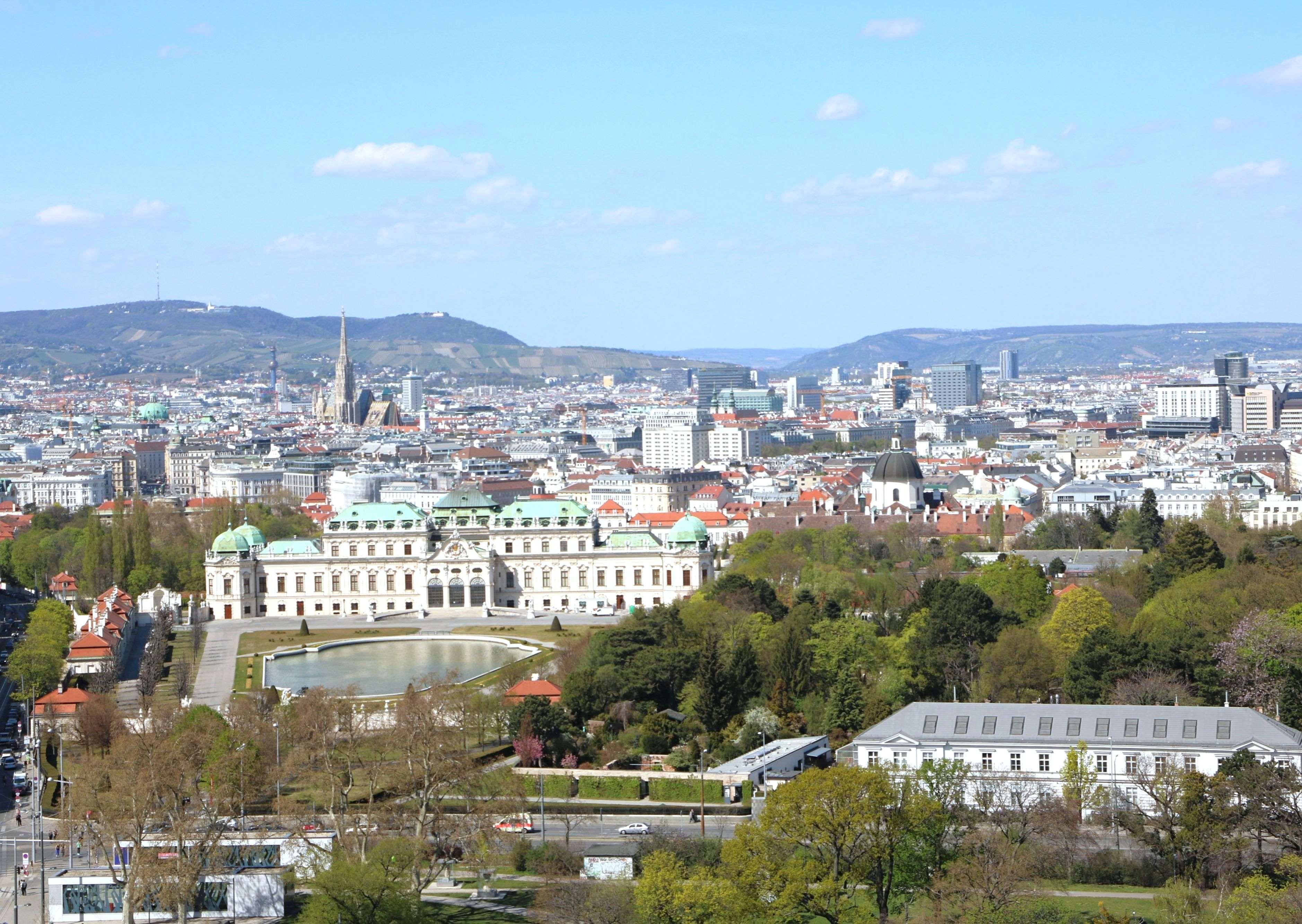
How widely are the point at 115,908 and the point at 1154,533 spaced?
56390mm

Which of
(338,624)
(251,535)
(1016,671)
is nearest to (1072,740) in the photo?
(1016,671)

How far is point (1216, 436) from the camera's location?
176125 millimetres

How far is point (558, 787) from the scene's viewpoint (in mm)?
47031

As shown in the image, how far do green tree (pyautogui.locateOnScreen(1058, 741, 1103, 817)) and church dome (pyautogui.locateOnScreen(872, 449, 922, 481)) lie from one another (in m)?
62.0

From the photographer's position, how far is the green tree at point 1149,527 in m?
84.5

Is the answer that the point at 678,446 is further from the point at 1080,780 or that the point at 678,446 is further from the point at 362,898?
the point at 362,898

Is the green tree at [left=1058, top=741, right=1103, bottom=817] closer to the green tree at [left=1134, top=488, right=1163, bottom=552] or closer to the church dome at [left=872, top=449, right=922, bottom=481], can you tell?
the green tree at [left=1134, top=488, right=1163, bottom=552]

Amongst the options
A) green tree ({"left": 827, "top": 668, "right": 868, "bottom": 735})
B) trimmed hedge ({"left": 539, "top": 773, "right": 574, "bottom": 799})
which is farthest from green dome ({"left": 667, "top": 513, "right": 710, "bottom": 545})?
trimmed hedge ({"left": 539, "top": 773, "right": 574, "bottom": 799})

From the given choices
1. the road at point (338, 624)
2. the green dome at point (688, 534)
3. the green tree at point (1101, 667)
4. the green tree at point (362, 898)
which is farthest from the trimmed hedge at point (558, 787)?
the green dome at point (688, 534)

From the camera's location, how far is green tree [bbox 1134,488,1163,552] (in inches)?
3327

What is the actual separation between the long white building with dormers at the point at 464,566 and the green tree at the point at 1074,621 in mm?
29406

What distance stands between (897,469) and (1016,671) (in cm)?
5355

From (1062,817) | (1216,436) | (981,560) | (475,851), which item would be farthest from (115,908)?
(1216,436)

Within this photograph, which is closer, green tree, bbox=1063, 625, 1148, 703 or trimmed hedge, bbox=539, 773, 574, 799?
trimmed hedge, bbox=539, 773, 574, 799
